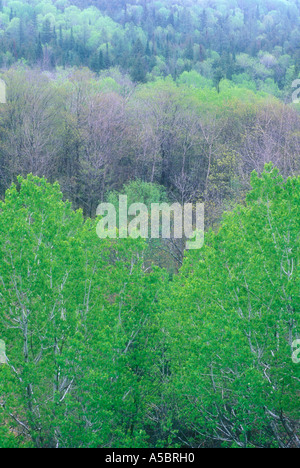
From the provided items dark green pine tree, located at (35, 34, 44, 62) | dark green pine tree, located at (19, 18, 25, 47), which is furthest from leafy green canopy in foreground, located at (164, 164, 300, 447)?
dark green pine tree, located at (19, 18, 25, 47)

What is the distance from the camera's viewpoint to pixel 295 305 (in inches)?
425

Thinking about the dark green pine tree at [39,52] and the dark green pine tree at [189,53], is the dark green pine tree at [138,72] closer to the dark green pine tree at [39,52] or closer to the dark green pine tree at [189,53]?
the dark green pine tree at [39,52]

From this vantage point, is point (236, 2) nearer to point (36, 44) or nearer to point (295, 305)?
point (36, 44)

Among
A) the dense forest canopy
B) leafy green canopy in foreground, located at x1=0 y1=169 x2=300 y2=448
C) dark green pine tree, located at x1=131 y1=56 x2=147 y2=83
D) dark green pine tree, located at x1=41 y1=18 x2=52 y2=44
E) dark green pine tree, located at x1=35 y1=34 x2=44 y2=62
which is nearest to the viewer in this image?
leafy green canopy in foreground, located at x1=0 y1=169 x2=300 y2=448

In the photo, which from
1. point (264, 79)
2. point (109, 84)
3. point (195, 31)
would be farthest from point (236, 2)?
point (109, 84)

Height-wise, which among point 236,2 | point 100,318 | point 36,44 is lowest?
point 100,318

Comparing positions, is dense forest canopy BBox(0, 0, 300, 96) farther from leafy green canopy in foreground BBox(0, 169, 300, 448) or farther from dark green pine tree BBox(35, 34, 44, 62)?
leafy green canopy in foreground BBox(0, 169, 300, 448)

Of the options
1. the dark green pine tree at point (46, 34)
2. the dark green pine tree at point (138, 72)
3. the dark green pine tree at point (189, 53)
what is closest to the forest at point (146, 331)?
the dark green pine tree at point (138, 72)

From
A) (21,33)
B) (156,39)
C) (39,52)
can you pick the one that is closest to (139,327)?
Answer: (39,52)

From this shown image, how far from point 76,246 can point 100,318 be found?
2.12 meters

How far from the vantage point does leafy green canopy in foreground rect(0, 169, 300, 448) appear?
11398mm

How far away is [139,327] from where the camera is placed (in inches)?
515

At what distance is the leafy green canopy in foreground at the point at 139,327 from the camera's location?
11398 millimetres

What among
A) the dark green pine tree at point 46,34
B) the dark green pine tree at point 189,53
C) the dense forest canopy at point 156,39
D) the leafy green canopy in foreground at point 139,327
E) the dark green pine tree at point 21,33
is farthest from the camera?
the dark green pine tree at point 46,34
